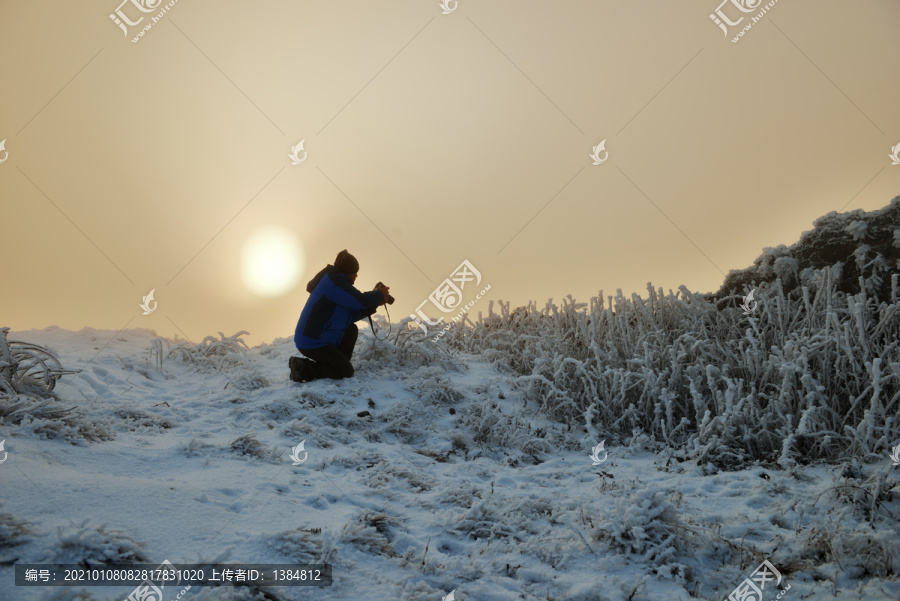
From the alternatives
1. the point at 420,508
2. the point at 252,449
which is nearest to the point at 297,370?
the point at 252,449

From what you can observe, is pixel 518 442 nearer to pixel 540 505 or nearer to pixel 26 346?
pixel 540 505

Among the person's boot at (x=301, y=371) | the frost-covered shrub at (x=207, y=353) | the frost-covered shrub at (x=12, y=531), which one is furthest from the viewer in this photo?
the frost-covered shrub at (x=207, y=353)

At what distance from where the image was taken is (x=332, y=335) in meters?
6.22

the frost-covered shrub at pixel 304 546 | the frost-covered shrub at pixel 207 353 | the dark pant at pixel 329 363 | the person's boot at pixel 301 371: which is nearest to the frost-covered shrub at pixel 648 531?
the frost-covered shrub at pixel 304 546

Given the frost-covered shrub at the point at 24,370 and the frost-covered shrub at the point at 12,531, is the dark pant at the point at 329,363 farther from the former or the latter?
the frost-covered shrub at the point at 12,531

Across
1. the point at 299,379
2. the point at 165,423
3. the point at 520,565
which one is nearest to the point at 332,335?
the point at 299,379

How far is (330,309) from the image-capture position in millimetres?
6277

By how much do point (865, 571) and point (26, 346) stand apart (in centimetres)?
609

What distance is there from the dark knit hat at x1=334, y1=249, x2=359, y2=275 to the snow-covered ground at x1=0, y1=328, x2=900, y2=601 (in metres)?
1.94

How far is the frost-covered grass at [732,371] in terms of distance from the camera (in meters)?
4.01

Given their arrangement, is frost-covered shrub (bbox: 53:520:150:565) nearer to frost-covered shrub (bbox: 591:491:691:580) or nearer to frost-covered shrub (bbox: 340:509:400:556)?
frost-covered shrub (bbox: 340:509:400:556)

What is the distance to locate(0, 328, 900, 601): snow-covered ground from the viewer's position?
241 centimetres

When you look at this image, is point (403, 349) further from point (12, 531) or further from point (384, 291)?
point (12, 531)

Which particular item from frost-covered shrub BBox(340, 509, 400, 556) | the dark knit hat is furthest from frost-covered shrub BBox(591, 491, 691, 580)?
the dark knit hat
